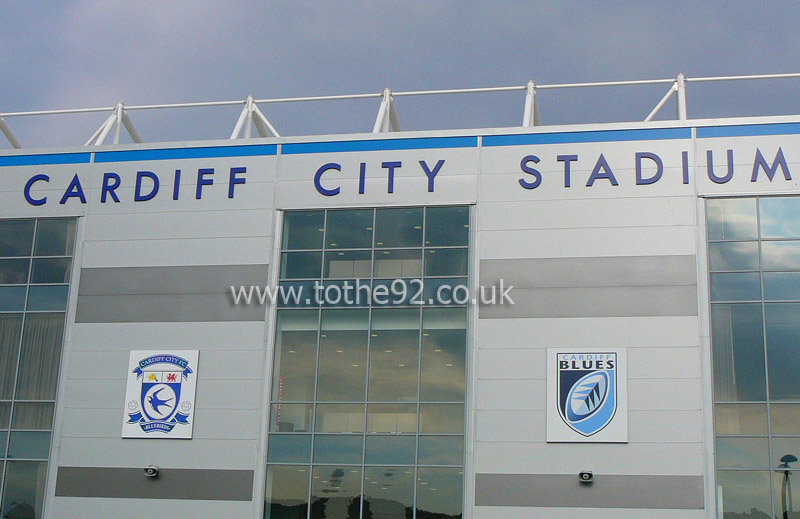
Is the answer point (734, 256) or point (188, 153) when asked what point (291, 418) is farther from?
point (734, 256)

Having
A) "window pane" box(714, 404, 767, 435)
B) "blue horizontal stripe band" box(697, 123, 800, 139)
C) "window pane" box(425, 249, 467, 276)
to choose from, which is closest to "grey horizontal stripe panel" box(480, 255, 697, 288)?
"window pane" box(425, 249, 467, 276)

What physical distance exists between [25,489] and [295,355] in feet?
28.5

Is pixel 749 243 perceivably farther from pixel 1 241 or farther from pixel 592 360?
pixel 1 241

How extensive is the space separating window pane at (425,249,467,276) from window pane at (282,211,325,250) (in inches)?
130

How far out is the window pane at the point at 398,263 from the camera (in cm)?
2770

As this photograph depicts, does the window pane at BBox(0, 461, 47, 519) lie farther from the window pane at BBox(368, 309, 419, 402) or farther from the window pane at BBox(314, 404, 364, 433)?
the window pane at BBox(368, 309, 419, 402)

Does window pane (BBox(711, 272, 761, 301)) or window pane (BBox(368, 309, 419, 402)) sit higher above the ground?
window pane (BBox(711, 272, 761, 301))

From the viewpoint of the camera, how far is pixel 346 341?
90.1 feet

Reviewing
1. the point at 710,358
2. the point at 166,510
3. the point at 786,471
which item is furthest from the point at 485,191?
the point at 166,510

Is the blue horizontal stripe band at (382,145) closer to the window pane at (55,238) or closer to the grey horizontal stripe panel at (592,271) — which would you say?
the grey horizontal stripe panel at (592,271)

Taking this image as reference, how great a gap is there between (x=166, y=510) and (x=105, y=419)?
327cm

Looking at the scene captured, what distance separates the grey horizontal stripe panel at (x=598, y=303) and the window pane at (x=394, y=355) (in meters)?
2.12

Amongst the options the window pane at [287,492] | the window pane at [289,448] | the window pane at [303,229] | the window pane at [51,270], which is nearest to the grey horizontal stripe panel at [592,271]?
the window pane at [303,229]

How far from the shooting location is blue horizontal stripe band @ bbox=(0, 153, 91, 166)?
30422mm
